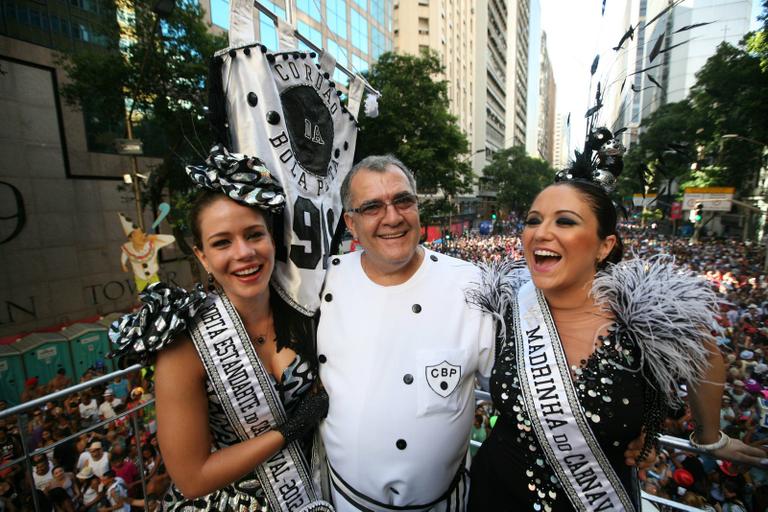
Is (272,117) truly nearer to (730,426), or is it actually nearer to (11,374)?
(730,426)

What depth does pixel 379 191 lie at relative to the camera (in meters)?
1.99

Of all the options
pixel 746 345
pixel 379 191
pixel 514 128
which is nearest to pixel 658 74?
pixel 379 191

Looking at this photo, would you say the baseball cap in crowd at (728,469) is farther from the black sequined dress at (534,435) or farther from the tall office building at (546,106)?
the tall office building at (546,106)

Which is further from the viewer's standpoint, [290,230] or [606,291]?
[290,230]

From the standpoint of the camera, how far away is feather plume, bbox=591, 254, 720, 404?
60.1 inches

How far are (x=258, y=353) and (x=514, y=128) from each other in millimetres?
83906

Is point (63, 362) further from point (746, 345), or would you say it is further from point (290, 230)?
point (746, 345)

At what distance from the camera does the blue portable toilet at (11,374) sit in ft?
27.5

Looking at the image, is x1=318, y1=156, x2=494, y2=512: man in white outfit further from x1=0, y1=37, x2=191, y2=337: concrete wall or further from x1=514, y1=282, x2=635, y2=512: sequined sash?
x1=0, y1=37, x2=191, y2=337: concrete wall

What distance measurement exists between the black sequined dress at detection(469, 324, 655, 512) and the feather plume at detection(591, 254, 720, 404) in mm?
79

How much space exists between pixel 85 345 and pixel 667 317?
1233cm

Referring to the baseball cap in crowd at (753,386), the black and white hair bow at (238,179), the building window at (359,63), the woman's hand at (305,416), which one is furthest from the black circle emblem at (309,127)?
the building window at (359,63)

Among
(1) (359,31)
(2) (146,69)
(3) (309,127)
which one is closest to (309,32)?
(1) (359,31)

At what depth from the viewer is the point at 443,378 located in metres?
1.79
